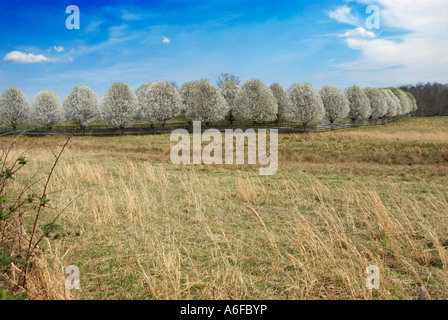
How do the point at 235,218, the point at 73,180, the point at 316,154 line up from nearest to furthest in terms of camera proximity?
the point at 235,218 → the point at 73,180 → the point at 316,154

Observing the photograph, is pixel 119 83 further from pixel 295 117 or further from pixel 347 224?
pixel 347 224

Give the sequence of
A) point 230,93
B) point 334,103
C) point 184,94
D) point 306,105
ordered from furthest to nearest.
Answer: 1. point 184,94
2. point 230,93
3. point 334,103
4. point 306,105

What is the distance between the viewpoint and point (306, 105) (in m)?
50.1

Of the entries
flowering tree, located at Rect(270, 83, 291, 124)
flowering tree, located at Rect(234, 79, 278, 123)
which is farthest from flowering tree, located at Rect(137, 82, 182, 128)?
flowering tree, located at Rect(270, 83, 291, 124)

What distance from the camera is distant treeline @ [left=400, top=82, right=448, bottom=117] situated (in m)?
95.5

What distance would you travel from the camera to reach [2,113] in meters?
53.0

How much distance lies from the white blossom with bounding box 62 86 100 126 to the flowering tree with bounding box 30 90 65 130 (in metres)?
2.36

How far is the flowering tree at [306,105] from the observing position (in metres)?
49.9

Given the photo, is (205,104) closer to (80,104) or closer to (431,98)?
(80,104)

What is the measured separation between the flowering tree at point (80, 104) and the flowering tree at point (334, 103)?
49622 mm

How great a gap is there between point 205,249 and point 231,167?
11434 millimetres

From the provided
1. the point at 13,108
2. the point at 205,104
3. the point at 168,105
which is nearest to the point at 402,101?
the point at 205,104

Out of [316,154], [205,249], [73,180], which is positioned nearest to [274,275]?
[205,249]

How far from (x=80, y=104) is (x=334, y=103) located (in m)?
53.4
